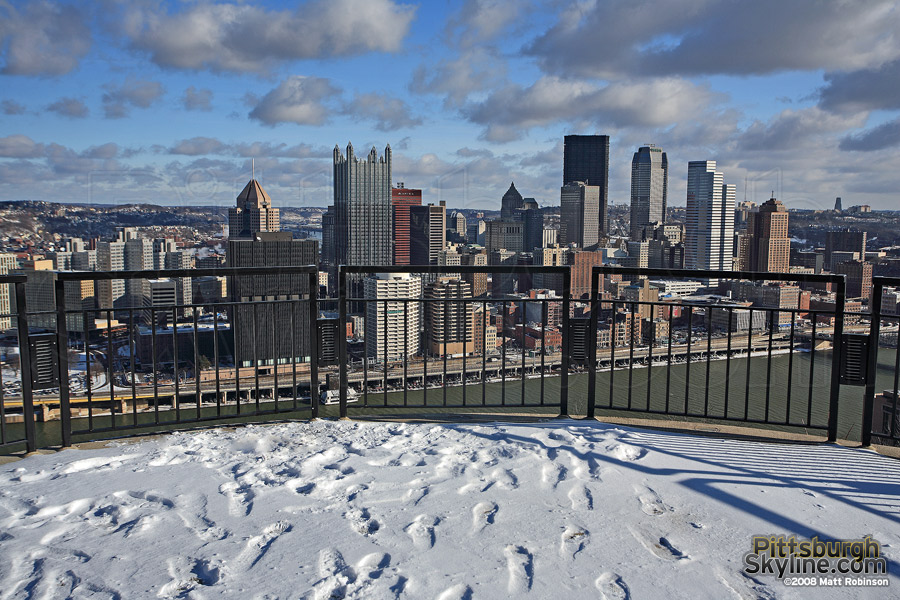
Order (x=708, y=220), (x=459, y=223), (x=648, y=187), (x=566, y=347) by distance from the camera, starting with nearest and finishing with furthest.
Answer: (x=566, y=347) < (x=708, y=220) < (x=459, y=223) < (x=648, y=187)

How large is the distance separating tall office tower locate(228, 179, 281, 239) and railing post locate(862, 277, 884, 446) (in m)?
26.2

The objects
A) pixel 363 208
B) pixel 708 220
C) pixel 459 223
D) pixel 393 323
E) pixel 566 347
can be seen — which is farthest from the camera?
pixel 363 208

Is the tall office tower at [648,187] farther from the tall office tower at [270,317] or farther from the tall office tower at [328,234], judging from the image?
the tall office tower at [270,317]

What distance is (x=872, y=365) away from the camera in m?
3.13

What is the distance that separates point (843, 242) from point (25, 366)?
78.3 ft

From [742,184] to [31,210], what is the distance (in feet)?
117

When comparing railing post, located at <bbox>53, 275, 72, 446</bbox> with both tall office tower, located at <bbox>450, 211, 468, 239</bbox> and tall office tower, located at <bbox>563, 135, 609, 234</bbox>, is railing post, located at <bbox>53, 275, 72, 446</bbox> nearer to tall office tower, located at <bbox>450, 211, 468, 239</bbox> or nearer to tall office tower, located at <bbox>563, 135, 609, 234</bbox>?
tall office tower, located at <bbox>450, 211, 468, 239</bbox>

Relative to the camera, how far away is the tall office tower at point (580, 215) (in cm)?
3834

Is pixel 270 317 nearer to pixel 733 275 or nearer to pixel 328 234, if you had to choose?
pixel 733 275

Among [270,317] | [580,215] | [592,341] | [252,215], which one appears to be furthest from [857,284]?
[580,215]

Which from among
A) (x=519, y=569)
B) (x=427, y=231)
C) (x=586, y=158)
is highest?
(x=586, y=158)

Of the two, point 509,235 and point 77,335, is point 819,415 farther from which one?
point 509,235

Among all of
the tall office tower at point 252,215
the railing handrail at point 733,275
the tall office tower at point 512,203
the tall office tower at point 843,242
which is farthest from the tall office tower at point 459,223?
the railing handrail at point 733,275

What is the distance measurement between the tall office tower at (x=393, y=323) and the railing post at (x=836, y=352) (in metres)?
2.41
